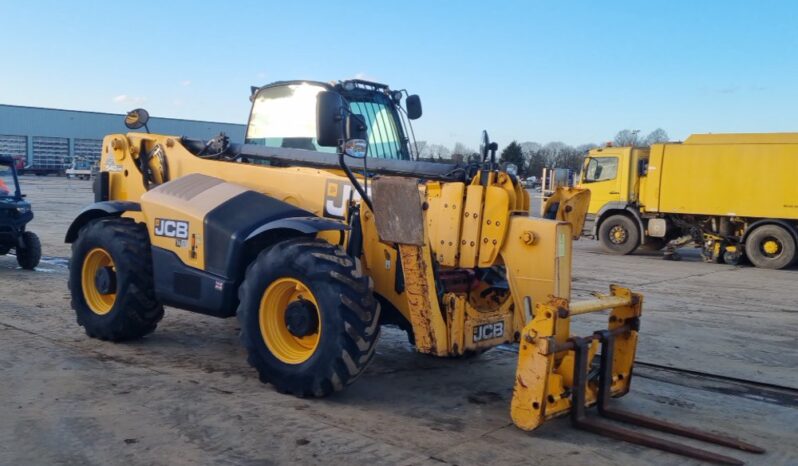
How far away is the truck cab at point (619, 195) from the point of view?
1892 cm

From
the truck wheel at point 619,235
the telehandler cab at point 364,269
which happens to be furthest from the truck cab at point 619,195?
the telehandler cab at point 364,269

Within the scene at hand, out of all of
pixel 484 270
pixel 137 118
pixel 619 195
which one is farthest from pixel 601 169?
pixel 484 270

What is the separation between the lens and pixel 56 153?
65938 millimetres

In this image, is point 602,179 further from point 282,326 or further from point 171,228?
point 282,326

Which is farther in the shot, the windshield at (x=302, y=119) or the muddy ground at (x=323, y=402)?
the windshield at (x=302, y=119)

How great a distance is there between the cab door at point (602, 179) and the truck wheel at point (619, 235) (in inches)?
20.5

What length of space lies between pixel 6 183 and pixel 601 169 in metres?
13.9

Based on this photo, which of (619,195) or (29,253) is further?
(619,195)

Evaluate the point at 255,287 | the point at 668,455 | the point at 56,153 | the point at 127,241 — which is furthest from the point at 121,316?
the point at 56,153

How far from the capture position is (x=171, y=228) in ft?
21.0

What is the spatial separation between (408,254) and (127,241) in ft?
9.14

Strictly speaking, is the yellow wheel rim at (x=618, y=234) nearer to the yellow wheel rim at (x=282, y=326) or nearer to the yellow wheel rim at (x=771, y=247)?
the yellow wheel rim at (x=771, y=247)

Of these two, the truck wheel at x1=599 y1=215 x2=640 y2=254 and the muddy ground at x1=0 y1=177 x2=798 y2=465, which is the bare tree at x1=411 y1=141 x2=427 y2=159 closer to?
the muddy ground at x1=0 y1=177 x2=798 y2=465

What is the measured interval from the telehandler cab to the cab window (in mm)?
14027
